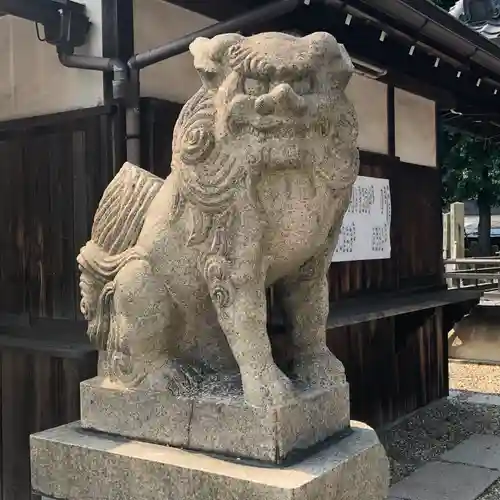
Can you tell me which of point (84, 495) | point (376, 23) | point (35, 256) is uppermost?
point (376, 23)

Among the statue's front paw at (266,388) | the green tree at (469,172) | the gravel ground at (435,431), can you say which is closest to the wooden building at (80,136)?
the gravel ground at (435,431)

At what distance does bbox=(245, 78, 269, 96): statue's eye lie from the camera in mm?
2479

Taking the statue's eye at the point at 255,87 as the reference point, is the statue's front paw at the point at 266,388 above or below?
below

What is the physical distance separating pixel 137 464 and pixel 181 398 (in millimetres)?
295

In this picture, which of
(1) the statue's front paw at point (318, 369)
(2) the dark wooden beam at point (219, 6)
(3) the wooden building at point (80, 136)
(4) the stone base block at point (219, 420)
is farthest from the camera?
(2) the dark wooden beam at point (219, 6)

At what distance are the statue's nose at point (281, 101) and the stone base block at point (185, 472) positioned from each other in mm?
1261

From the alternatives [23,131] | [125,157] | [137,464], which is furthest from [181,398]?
[23,131]

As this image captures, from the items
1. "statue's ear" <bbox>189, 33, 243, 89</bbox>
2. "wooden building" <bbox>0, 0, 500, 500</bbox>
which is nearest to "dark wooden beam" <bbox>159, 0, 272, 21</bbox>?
"wooden building" <bbox>0, 0, 500, 500</bbox>

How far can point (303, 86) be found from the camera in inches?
98.0

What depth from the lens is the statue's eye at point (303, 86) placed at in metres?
2.47

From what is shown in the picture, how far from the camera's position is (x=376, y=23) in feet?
16.8

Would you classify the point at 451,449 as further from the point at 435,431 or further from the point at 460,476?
the point at 460,476

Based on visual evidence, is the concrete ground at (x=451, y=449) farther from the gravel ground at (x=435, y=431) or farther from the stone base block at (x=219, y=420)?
the stone base block at (x=219, y=420)

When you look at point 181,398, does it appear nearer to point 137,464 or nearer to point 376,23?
point 137,464
